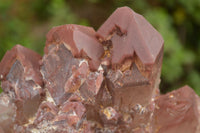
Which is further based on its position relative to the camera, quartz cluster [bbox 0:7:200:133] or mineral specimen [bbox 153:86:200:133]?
mineral specimen [bbox 153:86:200:133]

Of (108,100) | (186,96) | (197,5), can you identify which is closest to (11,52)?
(108,100)

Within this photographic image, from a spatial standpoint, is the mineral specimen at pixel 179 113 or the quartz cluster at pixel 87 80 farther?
the mineral specimen at pixel 179 113

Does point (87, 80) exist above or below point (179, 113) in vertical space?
above

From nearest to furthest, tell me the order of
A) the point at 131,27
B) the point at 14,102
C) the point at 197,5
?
the point at 131,27, the point at 14,102, the point at 197,5

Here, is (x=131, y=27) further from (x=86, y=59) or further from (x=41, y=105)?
(x=41, y=105)

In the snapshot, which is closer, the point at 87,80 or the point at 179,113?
the point at 87,80

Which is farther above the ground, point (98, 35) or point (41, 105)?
point (98, 35)

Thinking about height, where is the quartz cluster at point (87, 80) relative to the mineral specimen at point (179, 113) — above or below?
above

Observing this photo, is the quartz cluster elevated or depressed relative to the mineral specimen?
elevated
